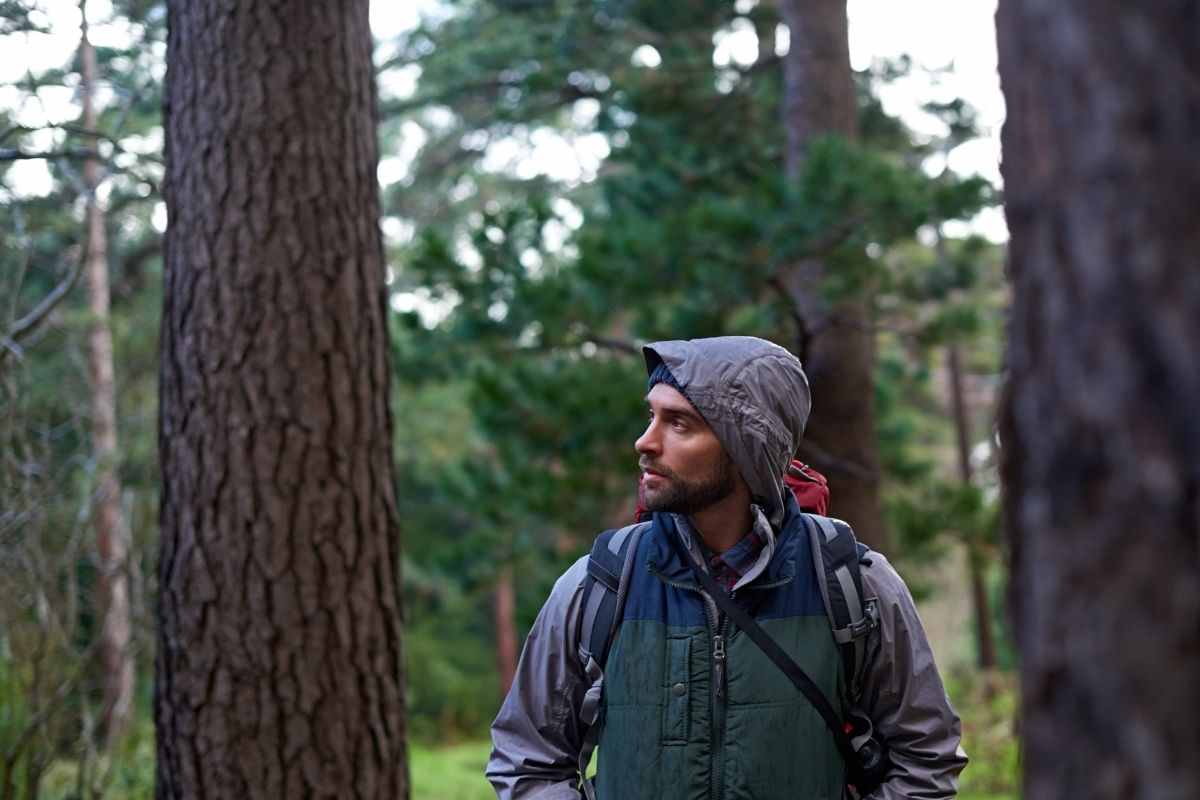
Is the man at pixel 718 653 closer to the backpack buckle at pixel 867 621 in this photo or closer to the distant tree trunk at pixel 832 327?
the backpack buckle at pixel 867 621

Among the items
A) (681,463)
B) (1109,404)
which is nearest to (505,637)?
(681,463)

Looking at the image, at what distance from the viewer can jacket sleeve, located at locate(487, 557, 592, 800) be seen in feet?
8.64

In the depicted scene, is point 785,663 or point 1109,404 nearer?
point 1109,404

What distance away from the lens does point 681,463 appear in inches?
105

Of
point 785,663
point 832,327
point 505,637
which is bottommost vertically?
point 505,637

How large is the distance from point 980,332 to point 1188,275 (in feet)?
26.8

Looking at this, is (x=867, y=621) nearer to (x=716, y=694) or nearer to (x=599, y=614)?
(x=716, y=694)

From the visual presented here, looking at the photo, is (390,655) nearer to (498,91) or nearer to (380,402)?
(380,402)

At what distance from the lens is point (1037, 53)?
1.23m

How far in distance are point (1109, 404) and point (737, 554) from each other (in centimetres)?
158

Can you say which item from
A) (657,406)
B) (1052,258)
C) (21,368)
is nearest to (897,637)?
(657,406)

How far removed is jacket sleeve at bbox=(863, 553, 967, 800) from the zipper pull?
319mm

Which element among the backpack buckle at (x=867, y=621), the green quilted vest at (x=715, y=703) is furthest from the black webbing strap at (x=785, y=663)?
the backpack buckle at (x=867, y=621)

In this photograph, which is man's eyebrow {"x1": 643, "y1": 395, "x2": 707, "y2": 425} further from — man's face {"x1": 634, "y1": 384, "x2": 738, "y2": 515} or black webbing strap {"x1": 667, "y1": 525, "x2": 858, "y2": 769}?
black webbing strap {"x1": 667, "y1": 525, "x2": 858, "y2": 769}
